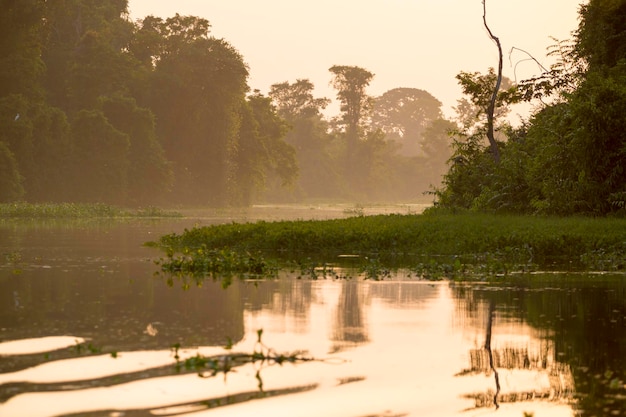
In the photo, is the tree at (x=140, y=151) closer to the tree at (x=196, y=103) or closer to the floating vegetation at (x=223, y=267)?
the tree at (x=196, y=103)

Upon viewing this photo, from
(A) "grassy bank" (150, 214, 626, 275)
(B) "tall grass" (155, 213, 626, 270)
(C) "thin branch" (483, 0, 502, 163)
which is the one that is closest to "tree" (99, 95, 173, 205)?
(C) "thin branch" (483, 0, 502, 163)

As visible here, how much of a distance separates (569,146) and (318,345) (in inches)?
941

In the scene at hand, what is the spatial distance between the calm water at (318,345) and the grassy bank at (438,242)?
320 centimetres

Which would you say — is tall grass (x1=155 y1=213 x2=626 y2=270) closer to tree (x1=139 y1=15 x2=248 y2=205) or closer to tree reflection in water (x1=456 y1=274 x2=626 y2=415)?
tree reflection in water (x1=456 y1=274 x2=626 y2=415)

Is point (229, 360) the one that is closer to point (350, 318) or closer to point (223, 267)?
point (350, 318)

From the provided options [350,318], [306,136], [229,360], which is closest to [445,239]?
[350,318]

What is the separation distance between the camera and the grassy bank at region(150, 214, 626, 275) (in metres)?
26.0

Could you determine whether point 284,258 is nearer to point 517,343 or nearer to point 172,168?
point 517,343

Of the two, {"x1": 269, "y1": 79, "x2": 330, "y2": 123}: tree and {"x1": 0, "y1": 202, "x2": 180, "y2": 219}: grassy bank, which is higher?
{"x1": 269, "y1": 79, "x2": 330, "y2": 123}: tree

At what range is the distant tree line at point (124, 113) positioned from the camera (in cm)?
7825

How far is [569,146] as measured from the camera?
35594mm

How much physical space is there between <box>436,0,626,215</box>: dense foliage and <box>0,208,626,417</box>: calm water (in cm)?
1278

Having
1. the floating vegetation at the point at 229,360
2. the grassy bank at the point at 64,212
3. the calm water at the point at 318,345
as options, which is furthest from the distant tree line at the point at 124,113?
the floating vegetation at the point at 229,360

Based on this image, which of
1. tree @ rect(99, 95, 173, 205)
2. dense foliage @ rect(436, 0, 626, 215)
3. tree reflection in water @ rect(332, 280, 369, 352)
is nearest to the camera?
tree reflection in water @ rect(332, 280, 369, 352)
